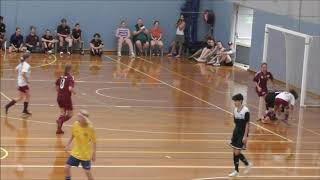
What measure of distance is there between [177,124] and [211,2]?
1730 cm

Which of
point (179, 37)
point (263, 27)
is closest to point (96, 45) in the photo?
point (179, 37)

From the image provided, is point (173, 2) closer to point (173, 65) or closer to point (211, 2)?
point (211, 2)

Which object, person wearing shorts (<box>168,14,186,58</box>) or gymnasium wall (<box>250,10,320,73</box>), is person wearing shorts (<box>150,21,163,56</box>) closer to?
person wearing shorts (<box>168,14,186,58</box>)

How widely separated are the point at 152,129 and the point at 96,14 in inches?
696

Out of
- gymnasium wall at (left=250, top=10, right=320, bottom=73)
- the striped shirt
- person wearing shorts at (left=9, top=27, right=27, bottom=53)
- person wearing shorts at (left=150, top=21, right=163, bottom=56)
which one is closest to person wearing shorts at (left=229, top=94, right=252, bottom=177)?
gymnasium wall at (left=250, top=10, right=320, bottom=73)

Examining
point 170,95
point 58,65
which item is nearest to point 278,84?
point 170,95

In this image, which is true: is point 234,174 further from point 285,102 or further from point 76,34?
point 76,34

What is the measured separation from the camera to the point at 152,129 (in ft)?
63.6

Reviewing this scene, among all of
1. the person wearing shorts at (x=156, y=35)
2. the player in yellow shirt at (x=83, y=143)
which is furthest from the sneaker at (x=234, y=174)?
the person wearing shorts at (x=156, y=35)

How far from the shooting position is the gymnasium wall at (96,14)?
35.2 m

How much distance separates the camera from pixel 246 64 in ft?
111

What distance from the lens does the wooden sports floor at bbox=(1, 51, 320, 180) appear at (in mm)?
15234

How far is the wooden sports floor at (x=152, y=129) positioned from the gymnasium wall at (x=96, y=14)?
4.81m

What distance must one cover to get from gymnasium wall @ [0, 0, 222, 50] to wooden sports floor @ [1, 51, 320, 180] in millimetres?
4809
